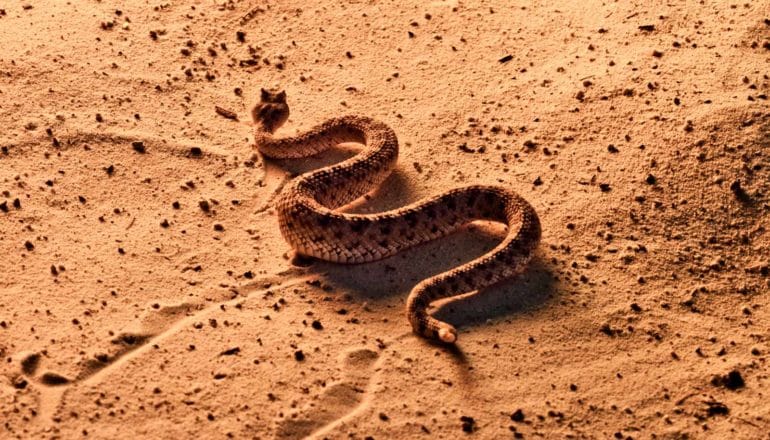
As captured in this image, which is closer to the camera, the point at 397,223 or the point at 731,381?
the point at 731,381

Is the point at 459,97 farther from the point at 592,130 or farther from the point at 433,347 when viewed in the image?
the point at 433,347

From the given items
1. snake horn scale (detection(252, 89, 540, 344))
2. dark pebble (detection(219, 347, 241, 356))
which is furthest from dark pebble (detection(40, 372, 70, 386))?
snake horn scale (detection(252, 89, 540, 344))

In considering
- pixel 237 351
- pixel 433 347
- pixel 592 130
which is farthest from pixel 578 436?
pixel 592 130

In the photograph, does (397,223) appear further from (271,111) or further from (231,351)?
(271,111)

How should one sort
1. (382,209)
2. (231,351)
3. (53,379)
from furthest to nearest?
(382,209)
(231,351)
(53,379)

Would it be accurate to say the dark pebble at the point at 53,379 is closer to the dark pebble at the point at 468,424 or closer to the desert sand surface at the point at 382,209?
the desert sand surface at the point at 382,209

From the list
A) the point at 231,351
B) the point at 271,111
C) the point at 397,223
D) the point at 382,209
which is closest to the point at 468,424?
the point at 231,351

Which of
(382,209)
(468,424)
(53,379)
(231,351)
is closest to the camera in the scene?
(468,424)
